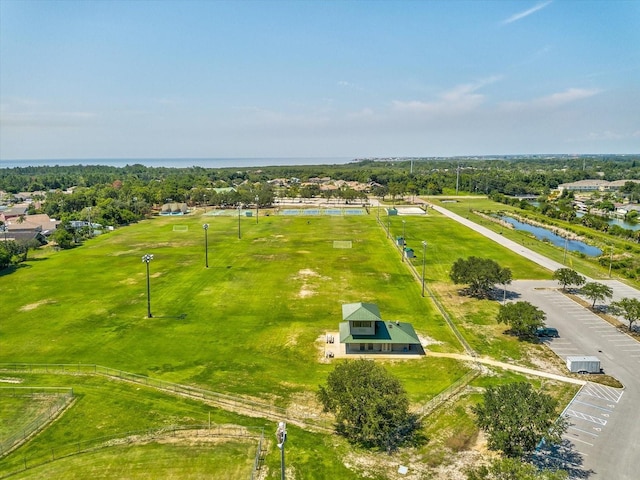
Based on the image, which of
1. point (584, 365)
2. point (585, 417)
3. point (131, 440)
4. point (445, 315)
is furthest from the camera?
point (445, 315)

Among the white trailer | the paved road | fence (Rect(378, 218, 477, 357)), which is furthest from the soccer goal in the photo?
the white trailer

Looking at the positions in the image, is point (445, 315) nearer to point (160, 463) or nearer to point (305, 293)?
point (305, 293)

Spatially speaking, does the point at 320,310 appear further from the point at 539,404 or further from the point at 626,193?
the point at 626,193

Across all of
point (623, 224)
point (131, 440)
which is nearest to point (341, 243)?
point (131, 440)

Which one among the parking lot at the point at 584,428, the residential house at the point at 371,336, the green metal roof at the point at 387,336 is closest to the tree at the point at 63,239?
the green metal roof at the point at 387,336

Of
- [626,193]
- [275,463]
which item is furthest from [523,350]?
[626,193]
